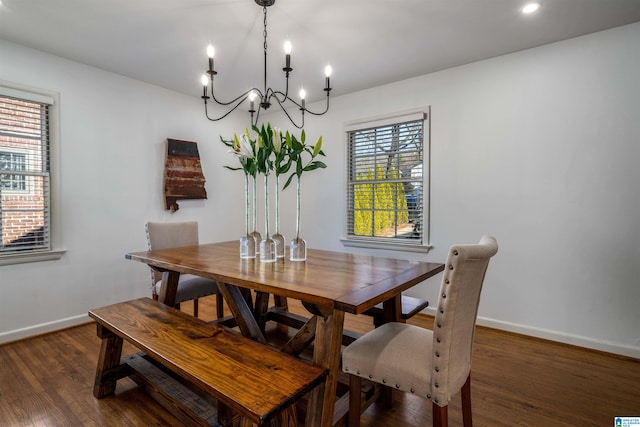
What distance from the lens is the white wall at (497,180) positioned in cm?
242

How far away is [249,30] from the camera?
241 cm

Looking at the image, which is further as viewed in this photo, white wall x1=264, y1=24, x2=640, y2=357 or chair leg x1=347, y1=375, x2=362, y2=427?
white wall x1=264, y1=24, x2=640, y2=357

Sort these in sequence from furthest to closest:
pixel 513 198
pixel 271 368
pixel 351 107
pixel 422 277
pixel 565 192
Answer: pixel 351 107, pixel 513 198, pixel 565 192, pixel 422 277, pixel 271 368

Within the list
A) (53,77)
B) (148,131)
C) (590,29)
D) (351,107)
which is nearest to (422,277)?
(590,29)

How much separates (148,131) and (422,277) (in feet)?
10.9

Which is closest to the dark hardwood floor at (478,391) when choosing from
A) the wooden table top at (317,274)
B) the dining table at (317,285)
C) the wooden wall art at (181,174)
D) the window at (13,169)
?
the dining table at (317,285)

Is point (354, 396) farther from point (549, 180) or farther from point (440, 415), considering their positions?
point (549, 180)

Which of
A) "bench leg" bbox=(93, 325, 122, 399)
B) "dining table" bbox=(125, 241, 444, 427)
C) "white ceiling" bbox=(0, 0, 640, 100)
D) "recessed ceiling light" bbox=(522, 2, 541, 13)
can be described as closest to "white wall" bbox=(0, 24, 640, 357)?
"white ceiling" bbox=(0, 0, 640, 100)

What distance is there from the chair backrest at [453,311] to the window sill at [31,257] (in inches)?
129

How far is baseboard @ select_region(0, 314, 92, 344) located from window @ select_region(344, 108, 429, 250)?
2825 mm

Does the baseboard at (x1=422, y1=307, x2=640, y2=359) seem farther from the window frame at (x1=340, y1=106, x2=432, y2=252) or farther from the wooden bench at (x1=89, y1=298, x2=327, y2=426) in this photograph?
the wooden bench at (x1=89, y1=298, x2=327, y2=426)

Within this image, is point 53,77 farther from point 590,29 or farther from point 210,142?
point 590,29

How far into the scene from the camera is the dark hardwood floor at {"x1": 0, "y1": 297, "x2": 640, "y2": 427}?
172 cm

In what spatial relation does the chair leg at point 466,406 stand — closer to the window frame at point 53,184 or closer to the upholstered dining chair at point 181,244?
the upholstered dining chair at point 181,244
